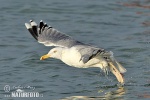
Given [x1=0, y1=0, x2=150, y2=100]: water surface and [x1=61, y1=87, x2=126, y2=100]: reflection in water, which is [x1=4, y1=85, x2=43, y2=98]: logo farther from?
[x1=61, y1=87, x2=126, y2=100]: reflection in water

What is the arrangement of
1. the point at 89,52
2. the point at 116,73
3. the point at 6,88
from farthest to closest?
1. the point at 116,73
2. the point at 6,88
3. the point at 89,52

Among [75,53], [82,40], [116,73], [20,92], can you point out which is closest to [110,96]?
[116,73]

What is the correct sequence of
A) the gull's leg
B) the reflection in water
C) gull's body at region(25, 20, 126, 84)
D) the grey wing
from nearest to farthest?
the grey wing < gull's body at region(25, 20, 126, 84) < the reflection in water < the gull's leg

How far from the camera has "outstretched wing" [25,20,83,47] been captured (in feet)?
34.9

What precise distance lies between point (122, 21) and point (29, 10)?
280 cm

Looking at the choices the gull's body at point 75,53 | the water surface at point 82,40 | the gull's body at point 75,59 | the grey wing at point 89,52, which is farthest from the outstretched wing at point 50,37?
the water surface at point 82,40

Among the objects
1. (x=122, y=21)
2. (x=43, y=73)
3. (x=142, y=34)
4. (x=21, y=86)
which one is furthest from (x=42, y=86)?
(x=122, y=21)

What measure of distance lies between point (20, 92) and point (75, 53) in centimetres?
122

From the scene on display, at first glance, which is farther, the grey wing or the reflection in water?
the reflection in water

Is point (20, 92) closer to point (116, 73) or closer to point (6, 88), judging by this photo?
point (6, 88)

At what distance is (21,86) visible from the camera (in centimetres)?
1073

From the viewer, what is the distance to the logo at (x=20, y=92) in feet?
33.3

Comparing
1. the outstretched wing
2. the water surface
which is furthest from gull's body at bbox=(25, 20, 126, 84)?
the water surface

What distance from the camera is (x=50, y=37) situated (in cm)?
1087
